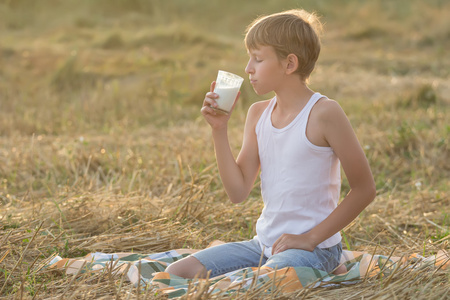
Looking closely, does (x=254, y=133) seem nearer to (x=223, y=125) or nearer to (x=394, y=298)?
(x=223, y=125)

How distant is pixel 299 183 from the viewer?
223 cm

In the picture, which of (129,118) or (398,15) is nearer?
(129,118)

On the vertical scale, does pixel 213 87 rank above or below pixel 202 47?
above

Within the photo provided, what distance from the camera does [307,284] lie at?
2016mm

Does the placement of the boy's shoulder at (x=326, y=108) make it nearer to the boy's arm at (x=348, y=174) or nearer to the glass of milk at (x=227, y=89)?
the boy's arm at (x=348, y=174)

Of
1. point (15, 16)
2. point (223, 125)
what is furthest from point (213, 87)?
point (15, 16)

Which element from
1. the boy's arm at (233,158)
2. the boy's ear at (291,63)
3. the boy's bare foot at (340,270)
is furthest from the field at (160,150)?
the boy's ear at (291,63)

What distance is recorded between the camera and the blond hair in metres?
2.20

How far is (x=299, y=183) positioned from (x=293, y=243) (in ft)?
0.69

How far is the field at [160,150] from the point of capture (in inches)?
104

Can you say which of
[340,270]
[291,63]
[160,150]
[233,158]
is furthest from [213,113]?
[160,150]

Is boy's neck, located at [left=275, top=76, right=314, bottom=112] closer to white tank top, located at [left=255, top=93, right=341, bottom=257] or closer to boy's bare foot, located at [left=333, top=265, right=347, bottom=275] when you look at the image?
white tank top, located at [left=255, top=93, right=341, bottom=257]

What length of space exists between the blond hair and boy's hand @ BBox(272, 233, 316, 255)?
1.87 feet

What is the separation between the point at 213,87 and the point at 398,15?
1341 centimetres
